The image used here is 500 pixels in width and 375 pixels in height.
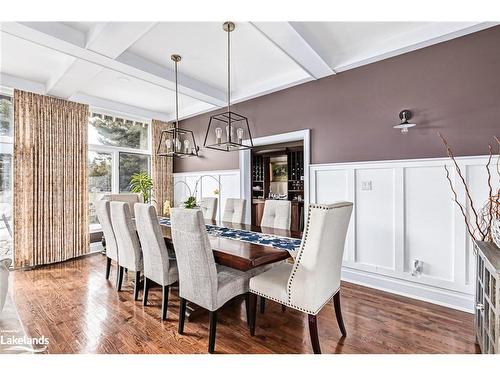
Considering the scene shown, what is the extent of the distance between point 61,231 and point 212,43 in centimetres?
375

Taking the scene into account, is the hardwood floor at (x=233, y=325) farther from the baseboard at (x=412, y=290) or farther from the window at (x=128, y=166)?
the window at (x=128, y=166)

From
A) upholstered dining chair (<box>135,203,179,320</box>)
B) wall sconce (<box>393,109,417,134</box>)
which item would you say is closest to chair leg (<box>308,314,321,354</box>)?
upholstered dining chair (<box>135,203,179,320</box>)

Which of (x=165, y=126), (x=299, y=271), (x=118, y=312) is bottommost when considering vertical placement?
(x=118, y=312)

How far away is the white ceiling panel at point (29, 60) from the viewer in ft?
9.41

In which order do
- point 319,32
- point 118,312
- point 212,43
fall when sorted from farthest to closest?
point 212,43
point 319,32
point 118,312

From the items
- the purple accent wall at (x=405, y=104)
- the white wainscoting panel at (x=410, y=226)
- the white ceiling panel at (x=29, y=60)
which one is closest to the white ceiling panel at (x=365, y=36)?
the purple accent wall at (x=405, y=104)

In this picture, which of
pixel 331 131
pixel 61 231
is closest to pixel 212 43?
pixel 331 131

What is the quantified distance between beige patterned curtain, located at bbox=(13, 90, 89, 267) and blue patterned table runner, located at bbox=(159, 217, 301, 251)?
9.22 ft

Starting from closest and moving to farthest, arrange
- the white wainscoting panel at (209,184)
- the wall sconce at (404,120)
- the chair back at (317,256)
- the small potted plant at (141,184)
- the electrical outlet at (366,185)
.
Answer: the chair back at (317,256) < the wall sconce at (404,120) < the electrical outlet at (366,185) < the white wainscoting panel at (209,184) < the small potted plant at (141,184)

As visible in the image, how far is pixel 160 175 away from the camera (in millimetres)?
5672

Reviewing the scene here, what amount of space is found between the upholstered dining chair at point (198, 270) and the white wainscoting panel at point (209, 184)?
2.32m

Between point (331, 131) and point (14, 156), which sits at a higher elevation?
point (331, 131)

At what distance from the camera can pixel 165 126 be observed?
227 inches
